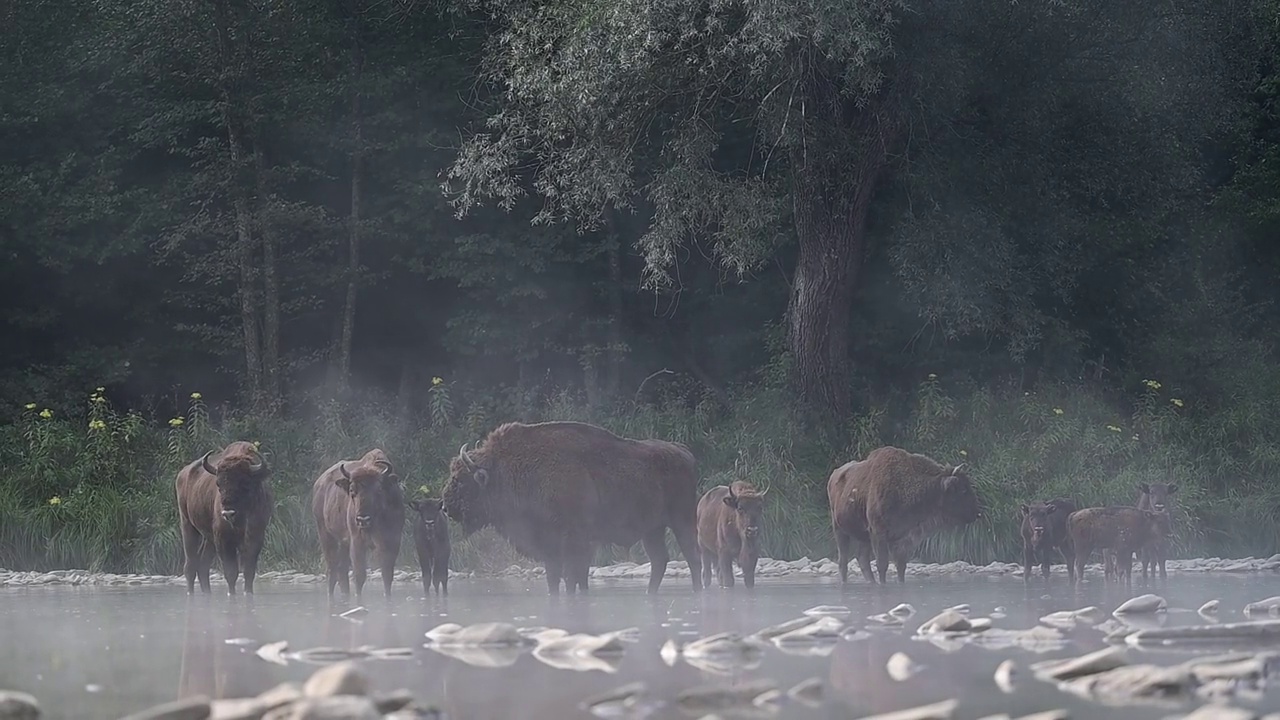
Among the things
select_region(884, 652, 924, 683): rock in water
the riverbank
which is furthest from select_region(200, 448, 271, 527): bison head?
select_region(884, 652, 924, 683): rock in water

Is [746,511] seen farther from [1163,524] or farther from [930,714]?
[930,714]

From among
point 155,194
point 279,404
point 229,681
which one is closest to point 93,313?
point 155,194

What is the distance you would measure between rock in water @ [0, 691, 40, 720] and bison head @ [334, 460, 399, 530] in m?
8.48

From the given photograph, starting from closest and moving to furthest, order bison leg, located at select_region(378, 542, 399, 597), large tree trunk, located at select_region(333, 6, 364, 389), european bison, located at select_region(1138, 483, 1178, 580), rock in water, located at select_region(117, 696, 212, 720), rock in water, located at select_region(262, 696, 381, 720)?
rock in water, located at select_region(262, 696, 381, 720), rock in water, located at select_region(117, 696, 212, 720), bison leg, located at select_region(378, 542, 399, 597), european bison, located at select_region(1138, 483, 1178, 580), large tree trunk, located at select_region(333, 6, 364, 389)

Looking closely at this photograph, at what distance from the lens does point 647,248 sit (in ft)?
75.8

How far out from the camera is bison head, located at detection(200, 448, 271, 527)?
16.5 m

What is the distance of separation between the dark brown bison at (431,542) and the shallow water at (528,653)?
412 millimetres

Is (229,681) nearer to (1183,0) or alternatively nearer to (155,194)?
(1183,0)

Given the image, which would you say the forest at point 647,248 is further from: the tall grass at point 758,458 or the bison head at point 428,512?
the bison head at point 428,512

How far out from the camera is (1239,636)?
10.0m

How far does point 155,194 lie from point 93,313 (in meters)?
2.64

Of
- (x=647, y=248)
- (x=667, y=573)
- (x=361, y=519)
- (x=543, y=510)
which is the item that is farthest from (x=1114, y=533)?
(x=361, y=519)

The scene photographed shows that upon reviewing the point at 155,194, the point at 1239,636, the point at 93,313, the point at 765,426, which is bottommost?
the point at 1239,636

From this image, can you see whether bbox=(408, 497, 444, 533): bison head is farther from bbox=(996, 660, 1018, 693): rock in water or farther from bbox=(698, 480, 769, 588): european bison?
bbox=(996, 660, 1018, 693): rock in water
